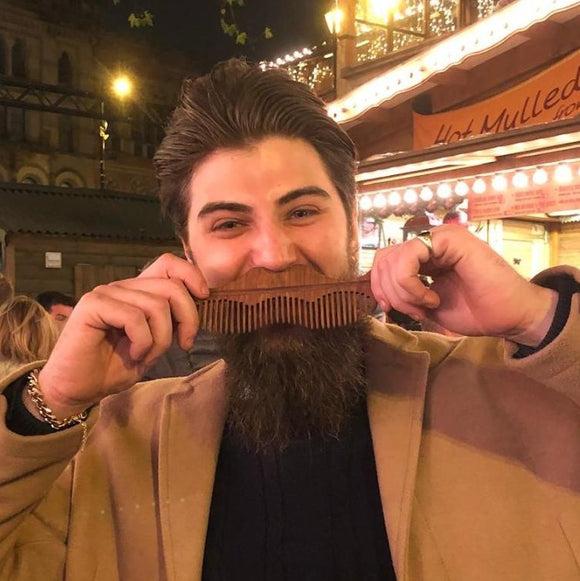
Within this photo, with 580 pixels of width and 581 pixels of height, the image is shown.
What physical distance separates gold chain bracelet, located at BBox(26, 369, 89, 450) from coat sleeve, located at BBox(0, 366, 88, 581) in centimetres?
2

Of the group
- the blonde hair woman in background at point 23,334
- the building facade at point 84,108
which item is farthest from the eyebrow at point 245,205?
the building facade at point 84,108

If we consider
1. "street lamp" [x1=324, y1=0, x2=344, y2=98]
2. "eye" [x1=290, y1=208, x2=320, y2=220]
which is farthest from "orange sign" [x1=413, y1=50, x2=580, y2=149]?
"eye" [x1=290, y1=208, x2=320, y2=220]

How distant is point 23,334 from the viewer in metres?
4.44

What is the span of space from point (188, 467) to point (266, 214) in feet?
2.17

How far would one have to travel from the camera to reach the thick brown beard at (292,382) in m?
1.69

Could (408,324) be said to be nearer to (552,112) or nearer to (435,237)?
(552,112)

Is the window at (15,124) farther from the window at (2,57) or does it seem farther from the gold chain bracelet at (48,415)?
the gold chain bracelet at (48,415)

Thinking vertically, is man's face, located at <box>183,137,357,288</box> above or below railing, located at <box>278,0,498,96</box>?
below

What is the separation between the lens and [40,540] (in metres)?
1.56

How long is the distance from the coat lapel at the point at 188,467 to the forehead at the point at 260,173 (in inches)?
18.8

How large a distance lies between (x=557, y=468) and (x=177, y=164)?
4.21 ft

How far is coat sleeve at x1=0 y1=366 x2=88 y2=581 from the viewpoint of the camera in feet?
4.61

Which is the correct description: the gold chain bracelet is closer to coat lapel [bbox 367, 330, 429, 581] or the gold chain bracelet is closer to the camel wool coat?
the camel wool coat

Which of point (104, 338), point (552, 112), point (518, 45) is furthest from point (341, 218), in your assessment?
point (518, 45)
